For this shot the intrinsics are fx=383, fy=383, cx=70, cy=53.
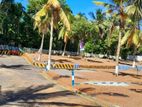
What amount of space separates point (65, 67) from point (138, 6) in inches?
489

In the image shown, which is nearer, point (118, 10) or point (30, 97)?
point (30, 97)

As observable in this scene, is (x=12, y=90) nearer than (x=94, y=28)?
Yes

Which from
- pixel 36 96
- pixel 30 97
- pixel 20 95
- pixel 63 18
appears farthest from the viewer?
pixel 63 18

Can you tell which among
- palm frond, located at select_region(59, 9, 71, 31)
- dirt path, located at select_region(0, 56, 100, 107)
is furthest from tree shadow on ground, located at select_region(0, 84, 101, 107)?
palm frond, located at select_region(59, 9, 71, 31)

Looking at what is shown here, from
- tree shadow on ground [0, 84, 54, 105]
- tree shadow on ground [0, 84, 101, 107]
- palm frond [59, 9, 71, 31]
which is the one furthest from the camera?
palm frond [59, 9, 71, 31]

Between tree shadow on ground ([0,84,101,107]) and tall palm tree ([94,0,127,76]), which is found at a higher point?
tall palm tree ([94,0,127,76])

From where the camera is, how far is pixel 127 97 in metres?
21.5

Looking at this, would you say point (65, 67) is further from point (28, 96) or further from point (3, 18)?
point (28, 96)

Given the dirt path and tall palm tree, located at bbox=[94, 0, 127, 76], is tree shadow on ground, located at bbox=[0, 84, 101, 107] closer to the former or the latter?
the dirt path

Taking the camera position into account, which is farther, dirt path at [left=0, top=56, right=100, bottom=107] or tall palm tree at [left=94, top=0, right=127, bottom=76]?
tall palm tree at [left=94, top=0, right=127, bottom=76]

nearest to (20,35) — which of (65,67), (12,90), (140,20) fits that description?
(65,67)

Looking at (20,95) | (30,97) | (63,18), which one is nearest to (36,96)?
(30,97)

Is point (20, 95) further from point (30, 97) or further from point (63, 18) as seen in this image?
point (63, 18)

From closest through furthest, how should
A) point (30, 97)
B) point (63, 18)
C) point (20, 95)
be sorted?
point (30, 97) < point (20, 95) < point (63, 18)
